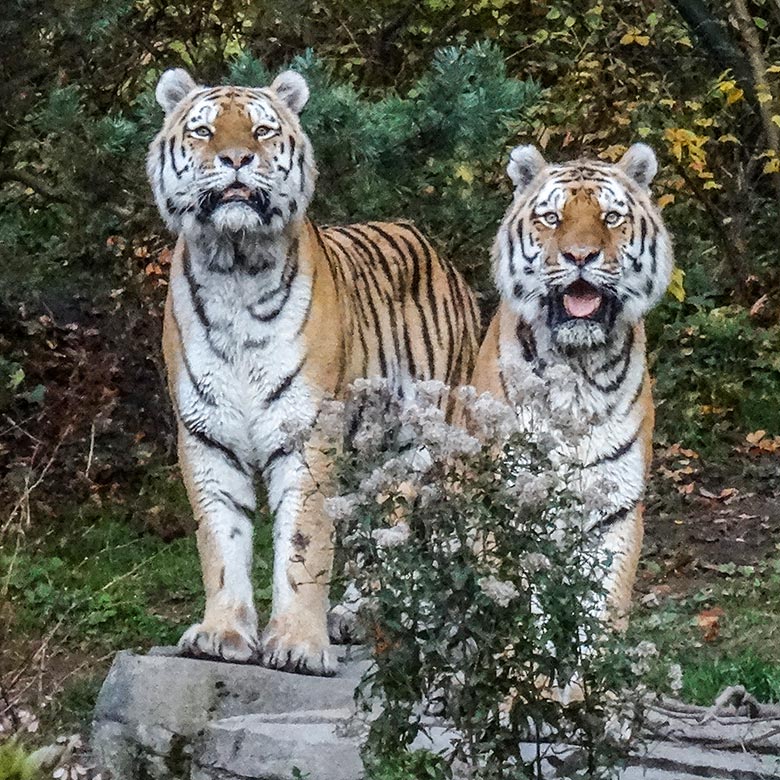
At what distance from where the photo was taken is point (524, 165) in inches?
199

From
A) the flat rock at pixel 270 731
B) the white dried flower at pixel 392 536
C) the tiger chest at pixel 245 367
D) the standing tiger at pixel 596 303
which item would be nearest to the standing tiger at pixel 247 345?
the tiger chest at pixel 245 367

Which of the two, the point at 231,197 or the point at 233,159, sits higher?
the point at 233,159

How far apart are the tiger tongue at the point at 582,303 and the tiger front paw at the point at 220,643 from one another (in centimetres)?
132

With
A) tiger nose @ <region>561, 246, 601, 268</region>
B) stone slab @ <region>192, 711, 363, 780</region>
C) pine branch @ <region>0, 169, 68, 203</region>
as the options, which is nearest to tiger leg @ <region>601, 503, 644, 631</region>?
tiger nose @ <region>561, 246, 601, 268</region>

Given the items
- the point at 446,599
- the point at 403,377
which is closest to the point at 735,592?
the point at 403,377

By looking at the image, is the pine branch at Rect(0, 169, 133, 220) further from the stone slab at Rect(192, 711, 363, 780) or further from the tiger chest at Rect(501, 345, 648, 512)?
the stone slab at Rect(192, 711, 363, 780)

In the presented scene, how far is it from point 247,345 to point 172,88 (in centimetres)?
83

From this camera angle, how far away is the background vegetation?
6141 mm

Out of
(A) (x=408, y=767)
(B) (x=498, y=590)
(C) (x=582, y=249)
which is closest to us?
(B) (x=498, y=590)

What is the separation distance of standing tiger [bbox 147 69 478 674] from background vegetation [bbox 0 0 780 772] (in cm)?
63

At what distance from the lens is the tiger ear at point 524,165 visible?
5.04 metres

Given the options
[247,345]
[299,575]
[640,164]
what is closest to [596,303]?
[640,164]

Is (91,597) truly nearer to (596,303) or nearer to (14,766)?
(14,766)

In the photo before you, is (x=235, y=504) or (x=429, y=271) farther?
(x=429, y=271)
